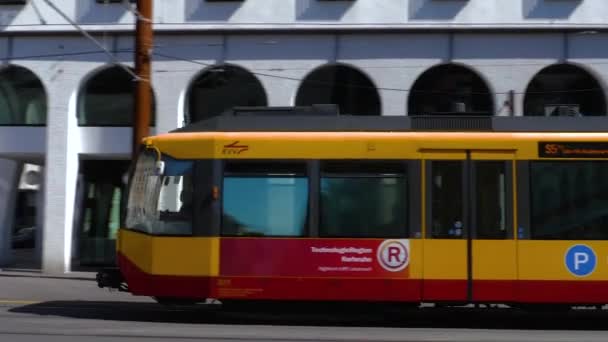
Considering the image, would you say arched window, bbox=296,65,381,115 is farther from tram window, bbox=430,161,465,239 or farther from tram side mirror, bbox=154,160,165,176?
tram side mirror, bbox=154,160,165,176

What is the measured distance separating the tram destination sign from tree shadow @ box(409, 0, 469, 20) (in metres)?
9.02

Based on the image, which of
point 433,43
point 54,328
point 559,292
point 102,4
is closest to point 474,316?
point 559,292

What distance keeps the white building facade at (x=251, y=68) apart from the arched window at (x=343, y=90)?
28 mm

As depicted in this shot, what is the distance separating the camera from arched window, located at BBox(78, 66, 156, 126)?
21219 millimetres

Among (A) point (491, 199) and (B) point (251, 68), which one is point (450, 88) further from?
(A) point (491, 199)

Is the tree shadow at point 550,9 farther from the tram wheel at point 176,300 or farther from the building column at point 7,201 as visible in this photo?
the building column at point 7,201

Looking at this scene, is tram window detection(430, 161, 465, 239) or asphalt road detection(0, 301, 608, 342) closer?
asphalt road detection(0, 301, 608, 342)

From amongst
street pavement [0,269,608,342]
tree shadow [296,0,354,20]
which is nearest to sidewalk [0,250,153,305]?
street pavement [0,269,608,342]

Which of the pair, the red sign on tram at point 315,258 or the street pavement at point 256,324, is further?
the red sign on tram at point 315,258

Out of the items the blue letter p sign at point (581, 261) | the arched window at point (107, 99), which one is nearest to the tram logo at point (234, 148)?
the blue letter p sign at point (581, 261)

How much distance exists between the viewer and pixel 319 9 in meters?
20.1

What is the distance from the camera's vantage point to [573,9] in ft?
63.9

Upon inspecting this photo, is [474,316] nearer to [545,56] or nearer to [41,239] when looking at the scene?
[545,56]

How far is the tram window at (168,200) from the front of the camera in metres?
11.5
